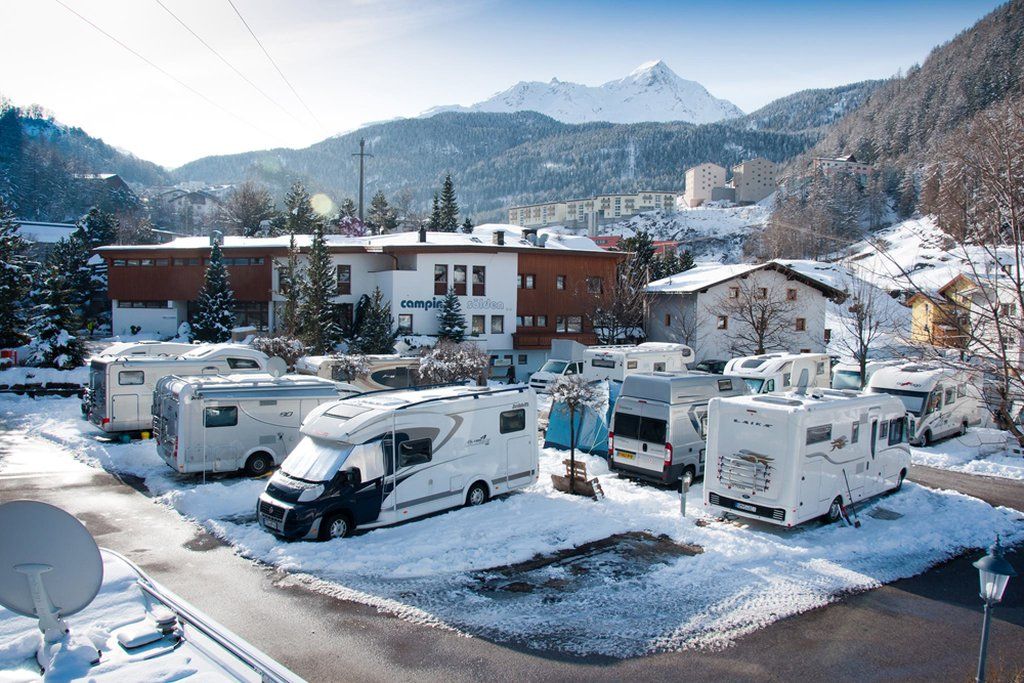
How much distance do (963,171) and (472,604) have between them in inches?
314

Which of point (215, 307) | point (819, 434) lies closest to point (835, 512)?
point (819, 434)

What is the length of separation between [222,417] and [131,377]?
5443 mm

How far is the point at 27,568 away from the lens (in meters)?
5.24

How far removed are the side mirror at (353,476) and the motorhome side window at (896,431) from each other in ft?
36.8

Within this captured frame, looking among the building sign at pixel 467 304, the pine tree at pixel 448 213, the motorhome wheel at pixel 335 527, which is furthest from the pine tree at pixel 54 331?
the pine tree at pixel 448 213

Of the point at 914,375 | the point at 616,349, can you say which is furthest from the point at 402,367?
the point at 914,375

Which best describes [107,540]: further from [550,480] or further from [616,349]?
[616,349]

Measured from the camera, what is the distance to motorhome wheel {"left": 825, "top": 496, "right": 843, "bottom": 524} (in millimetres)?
12998

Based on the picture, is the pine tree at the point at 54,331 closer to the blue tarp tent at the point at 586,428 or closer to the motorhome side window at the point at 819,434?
the blue tarp tent at the point at 586,428

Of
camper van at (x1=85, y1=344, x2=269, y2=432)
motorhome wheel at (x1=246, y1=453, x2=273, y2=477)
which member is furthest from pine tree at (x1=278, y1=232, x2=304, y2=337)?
motorhome wheel at (x1=246, y1=453, x2=273, y2=477)

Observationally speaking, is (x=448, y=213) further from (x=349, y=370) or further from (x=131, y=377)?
(x=131, y=377)

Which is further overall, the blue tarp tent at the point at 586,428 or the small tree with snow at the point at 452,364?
the small tree with snow at the point at 452,364

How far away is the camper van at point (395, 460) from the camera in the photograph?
11500 millimetres

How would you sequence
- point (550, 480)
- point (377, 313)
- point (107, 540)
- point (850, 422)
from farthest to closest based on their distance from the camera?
point (377, 313)
point (550, 480)
point (850, 422)
point (107, 540)
